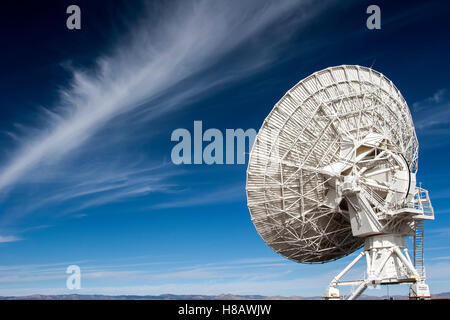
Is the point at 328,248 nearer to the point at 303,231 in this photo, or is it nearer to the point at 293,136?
the point at 303,231

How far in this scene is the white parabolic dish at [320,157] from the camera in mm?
37656

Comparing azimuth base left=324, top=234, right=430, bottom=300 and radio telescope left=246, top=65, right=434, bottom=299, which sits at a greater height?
radio telescope left=246, top=65, right=434, bottom=299

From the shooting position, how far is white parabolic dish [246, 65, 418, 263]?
37656 millimetres

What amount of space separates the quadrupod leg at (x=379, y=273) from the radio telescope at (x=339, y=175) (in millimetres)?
79

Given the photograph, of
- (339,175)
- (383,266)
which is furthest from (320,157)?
(383,266)

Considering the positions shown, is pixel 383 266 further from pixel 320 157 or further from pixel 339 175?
pixel 320 157

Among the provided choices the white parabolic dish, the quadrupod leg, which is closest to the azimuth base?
the quadrupod leg

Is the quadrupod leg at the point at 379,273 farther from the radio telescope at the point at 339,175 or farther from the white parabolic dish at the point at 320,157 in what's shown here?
the white parabolic dish at the point at 320,157

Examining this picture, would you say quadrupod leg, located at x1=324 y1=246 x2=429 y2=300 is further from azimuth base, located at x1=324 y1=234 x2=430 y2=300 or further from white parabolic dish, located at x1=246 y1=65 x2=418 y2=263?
white parabolic dish, located at x1=246 y1=65 x2=418 y2=263

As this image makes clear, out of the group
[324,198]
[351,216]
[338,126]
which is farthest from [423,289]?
[338,126]

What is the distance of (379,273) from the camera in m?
36.6

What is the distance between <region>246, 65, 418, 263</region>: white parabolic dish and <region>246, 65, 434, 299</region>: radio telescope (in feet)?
0.27

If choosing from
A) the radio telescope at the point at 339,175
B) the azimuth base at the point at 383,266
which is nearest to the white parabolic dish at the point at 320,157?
the radio telescope at the point at 339,175

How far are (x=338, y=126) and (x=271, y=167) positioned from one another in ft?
21.8
